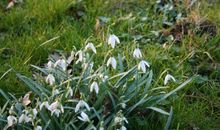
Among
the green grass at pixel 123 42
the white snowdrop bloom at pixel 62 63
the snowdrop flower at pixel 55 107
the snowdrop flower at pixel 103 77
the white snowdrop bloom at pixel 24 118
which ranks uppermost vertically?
the white snowdrop bloom at pixel 62 63

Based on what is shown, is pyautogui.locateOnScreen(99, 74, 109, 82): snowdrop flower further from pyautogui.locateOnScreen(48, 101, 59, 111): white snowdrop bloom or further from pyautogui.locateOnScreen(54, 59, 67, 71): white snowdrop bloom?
pyautogui.locateOnScreen(48, 101, 59, 111): white snowdrop bloom

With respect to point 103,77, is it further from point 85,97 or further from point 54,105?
point 54,105

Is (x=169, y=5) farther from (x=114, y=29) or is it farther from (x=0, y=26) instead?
(x=0, y=26)

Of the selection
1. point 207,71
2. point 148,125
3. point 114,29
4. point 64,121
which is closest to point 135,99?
point 148,125

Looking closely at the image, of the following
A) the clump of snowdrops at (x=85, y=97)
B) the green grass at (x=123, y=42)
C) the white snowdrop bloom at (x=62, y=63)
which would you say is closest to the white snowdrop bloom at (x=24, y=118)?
the clump of snowdrops at (x=85, y=97)

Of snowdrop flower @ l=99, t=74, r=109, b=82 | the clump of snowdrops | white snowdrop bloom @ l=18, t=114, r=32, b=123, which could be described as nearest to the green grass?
the clump of snowdrops

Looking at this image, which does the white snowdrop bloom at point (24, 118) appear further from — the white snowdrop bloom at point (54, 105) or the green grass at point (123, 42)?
the green grass at point (123, 42)
